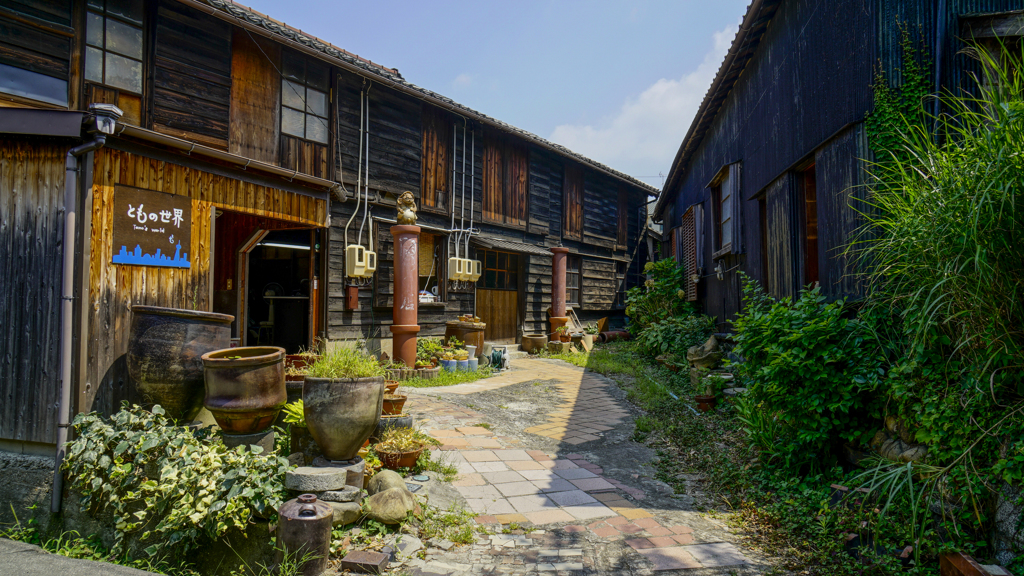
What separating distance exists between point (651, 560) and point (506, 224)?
9.54 m

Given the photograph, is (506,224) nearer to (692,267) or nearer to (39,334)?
(692,267)

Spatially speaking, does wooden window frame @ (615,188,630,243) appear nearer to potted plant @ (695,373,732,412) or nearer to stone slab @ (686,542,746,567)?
potted plant @ (695,373,732,412)

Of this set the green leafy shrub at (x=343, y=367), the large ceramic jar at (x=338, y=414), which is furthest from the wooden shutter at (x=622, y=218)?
the large ceramic jar at (x=338, y=414)

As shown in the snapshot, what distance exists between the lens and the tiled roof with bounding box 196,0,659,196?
6871 millimetres

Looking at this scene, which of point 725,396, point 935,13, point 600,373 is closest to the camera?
point 935,13

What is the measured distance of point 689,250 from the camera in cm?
1114

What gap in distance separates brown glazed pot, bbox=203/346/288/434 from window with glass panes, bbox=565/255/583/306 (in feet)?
34.7

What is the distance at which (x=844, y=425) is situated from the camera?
3572 millimetres

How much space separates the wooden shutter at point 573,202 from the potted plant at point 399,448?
9983 millimetres

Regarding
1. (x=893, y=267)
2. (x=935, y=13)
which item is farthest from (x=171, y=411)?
(x=935, y=13)

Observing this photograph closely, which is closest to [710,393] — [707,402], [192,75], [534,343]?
[707,402]

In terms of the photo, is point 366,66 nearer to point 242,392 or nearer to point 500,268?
point 500,268

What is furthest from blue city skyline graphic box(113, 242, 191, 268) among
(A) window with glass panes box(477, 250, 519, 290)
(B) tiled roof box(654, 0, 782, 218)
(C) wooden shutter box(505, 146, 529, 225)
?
(C) wooden shutter box(505, 146, 529, 225)

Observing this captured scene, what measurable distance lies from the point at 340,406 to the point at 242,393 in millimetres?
883
